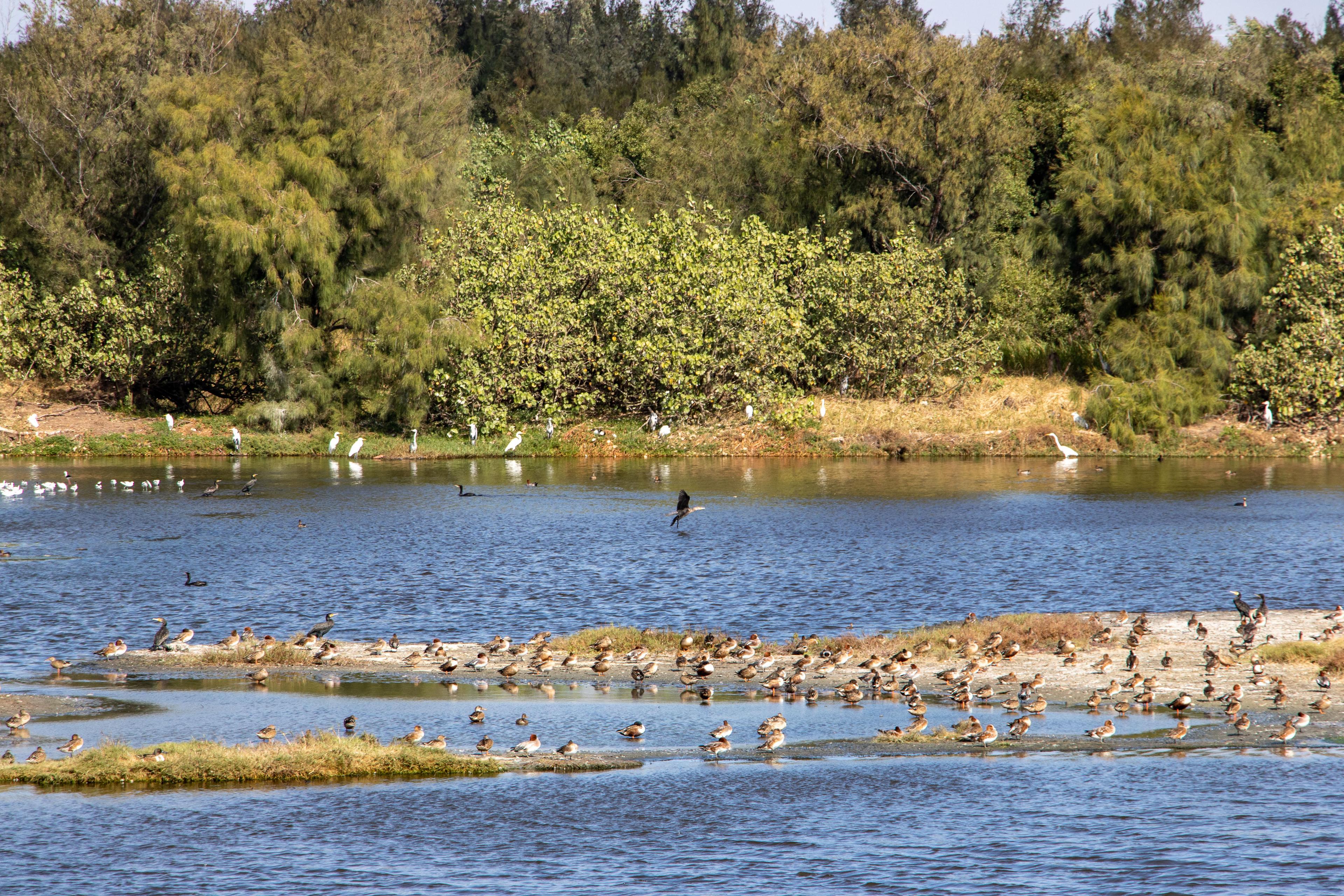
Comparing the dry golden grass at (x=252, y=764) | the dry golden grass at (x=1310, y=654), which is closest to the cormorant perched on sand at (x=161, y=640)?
the dry golden grass at (x=252, y=764)

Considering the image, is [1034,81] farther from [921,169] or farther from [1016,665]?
[1016,665]

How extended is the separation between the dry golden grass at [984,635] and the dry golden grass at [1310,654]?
282cm

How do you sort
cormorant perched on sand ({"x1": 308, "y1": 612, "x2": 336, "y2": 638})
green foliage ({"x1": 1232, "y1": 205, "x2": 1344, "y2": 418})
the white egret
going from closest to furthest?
cormorant perched on sand ({"x1": 308, "y1": 612, "x2": 336, "y2": 638}) → green foliage ({"x1": 1232, "y1": 205, "x2": 1344, "y2": 418}) → the white egret

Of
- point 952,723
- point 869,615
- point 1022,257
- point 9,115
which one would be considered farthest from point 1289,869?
point 9,115

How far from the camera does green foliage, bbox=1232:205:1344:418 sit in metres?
63.6

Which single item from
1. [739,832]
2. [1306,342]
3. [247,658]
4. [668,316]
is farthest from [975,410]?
[739,832]

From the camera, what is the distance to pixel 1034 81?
275ft

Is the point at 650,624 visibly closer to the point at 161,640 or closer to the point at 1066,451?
the point at 161,640

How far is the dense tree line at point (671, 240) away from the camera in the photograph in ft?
216

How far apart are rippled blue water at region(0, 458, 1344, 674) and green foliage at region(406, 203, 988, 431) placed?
9.00m

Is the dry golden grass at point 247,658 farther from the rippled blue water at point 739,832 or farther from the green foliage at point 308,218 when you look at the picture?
the green foliage at point 308,218

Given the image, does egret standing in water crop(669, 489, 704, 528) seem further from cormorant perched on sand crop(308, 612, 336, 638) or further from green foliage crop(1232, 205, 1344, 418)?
green foliage crop(1232, 205, 1344, 418)

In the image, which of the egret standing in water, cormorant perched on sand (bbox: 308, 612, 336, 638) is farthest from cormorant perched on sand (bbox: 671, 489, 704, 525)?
cormorant perched on sand (bbox: 308, 612, 336, 638)

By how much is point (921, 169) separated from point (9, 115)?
54067mm
